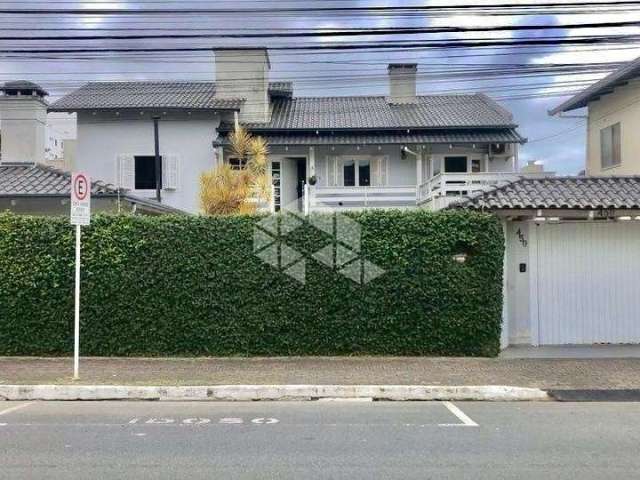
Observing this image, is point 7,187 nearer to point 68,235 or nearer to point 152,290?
point 68,235

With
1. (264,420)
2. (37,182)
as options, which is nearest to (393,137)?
(37,182)

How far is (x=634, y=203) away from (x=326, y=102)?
17748 millimetres

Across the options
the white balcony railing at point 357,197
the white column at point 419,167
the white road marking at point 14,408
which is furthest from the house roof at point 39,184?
the white column at point 419,167

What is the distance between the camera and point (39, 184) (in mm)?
15281

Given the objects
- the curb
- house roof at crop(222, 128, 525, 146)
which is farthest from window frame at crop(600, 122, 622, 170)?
the curb

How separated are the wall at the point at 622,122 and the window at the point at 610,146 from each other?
0.57ft

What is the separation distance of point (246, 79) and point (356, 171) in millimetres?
5696

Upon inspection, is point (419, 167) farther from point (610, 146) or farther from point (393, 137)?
point (610, 146)

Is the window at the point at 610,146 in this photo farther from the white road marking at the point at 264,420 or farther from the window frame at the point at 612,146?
the white road marking at the point at 264,420

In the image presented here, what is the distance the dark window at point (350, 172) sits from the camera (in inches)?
962

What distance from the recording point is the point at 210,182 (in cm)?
1781

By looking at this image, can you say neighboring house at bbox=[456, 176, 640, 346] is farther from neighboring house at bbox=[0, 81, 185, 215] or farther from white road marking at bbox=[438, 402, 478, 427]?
neighboring house at bbox=[0, 81, 185, 215]

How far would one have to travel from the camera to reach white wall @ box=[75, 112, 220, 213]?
78.4ft

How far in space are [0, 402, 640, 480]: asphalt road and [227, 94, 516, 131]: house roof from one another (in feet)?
52.9
